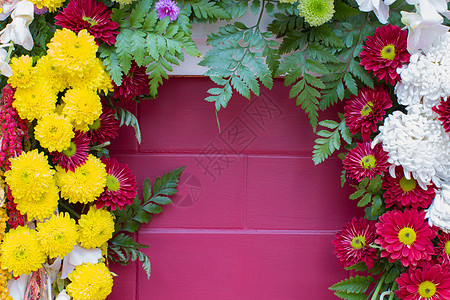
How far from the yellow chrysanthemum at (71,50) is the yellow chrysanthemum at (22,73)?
5 cm

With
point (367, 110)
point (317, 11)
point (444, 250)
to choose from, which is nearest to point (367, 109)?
point (367, 110)

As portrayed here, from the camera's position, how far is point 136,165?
117cm

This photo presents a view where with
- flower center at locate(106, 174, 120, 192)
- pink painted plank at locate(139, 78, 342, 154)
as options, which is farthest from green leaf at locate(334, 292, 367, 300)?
flower center at locate(106, 174, 120, 192)

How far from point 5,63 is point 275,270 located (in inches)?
33.0

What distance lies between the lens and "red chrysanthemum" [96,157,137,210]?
1.01 metres

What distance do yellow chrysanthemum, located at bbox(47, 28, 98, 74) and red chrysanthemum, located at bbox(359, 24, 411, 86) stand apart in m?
0.62

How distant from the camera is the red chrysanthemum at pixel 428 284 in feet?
3.05

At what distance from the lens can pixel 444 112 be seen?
0.90 meters

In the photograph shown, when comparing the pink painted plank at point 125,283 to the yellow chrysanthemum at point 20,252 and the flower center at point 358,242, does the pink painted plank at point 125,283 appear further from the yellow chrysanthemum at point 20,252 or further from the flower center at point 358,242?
the flower center at point 358,242

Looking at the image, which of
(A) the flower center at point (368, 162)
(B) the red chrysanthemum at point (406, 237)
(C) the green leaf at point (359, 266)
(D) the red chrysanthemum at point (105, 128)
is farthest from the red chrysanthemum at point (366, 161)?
(D) the red chrysanthemum at point (105, 128)

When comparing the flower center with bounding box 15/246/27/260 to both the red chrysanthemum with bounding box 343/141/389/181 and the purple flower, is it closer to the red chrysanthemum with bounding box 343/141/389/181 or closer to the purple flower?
the purple flower

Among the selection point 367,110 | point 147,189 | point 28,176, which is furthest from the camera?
point 147,189

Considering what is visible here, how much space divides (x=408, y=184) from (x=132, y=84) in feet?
2.24

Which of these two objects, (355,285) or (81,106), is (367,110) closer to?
(355,285)
